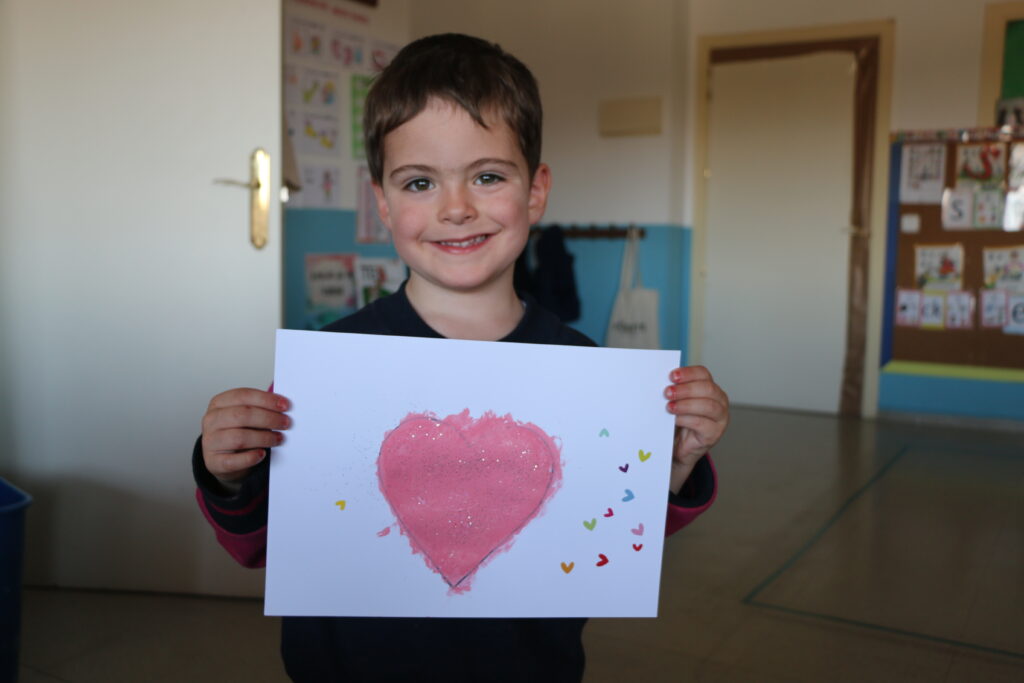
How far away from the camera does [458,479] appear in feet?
2.87

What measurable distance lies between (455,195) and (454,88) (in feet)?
0.37

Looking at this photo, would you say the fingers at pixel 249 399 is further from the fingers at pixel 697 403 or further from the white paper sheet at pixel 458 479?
the fingers at pixel 697 403

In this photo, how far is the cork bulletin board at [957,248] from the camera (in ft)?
14.8

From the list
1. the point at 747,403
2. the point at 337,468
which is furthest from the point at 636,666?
the point at 747,403

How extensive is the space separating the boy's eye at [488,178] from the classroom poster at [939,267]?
4.43m

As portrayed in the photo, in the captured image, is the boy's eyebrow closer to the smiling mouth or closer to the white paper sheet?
the smiling mouth

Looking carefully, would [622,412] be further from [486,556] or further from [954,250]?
[954,250]

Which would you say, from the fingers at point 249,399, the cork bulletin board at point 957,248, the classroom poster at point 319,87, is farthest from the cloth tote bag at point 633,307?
the fingers at point 249,399

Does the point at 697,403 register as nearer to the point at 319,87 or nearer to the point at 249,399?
the point at 249,399

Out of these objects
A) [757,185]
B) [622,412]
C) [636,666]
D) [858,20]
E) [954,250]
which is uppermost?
[858,20]

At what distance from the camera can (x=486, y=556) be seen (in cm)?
87

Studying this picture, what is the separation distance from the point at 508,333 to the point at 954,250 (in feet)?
14.4

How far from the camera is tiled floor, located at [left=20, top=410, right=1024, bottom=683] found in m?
2.03

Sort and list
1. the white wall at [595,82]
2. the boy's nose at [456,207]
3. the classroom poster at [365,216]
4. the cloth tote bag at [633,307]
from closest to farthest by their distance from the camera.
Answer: the boy's nose at [456,207] < the classroom poster at [365,216] < the white wall at [595,82] < the cloth tote bag at [633,307]
